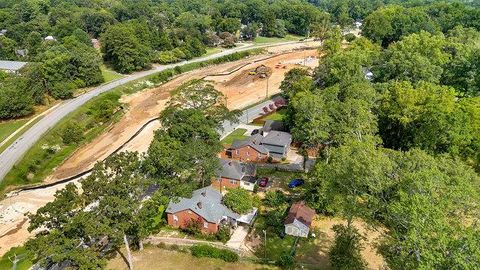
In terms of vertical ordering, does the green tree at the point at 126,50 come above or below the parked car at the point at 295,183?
above

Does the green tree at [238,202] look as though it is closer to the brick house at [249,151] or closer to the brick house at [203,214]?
the brick house at [203,214]

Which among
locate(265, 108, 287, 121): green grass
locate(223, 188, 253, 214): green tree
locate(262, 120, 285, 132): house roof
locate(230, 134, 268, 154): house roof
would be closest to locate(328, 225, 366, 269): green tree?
locate(223, 188, 253, 214): green tree

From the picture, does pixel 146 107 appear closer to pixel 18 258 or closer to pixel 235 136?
pixel 235 136

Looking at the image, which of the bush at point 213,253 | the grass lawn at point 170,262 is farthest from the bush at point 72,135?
the bush at point 213,253

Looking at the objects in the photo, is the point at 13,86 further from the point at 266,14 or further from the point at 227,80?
the point at 266,14

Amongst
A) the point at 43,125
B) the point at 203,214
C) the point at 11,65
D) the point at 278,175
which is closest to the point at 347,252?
the point at 203,214

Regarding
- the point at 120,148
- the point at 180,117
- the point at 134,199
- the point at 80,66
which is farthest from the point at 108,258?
the point at 80,66
